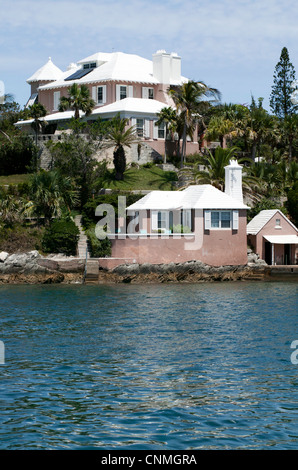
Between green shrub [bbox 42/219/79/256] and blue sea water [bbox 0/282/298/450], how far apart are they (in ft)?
44.1

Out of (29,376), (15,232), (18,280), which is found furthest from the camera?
(15,232)

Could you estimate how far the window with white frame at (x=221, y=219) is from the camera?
5166 centimetres

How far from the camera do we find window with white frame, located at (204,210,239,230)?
51.7m

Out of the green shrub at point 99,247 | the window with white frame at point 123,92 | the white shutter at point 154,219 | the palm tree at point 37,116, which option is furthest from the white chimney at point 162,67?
the green shrub at point 99,247

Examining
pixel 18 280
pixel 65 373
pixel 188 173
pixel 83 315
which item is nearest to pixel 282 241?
pixel 188 173

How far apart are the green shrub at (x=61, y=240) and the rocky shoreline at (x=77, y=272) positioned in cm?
157

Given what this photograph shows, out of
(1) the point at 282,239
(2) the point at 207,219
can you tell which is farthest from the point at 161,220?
(1) the point at 282,239

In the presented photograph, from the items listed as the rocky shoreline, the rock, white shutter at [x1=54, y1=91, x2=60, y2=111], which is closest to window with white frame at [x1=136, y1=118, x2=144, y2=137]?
white shutter at [x1=54, y1=91, x2=60, y2=111]

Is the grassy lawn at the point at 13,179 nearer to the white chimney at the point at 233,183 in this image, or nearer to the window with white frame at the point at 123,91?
the window with white frame at the point at 123,91

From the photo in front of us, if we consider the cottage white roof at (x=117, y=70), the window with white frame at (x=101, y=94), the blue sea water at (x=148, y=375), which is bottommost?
the blue sea water at (x=148, y=375)

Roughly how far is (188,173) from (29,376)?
40989mm

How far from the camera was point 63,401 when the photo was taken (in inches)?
735
